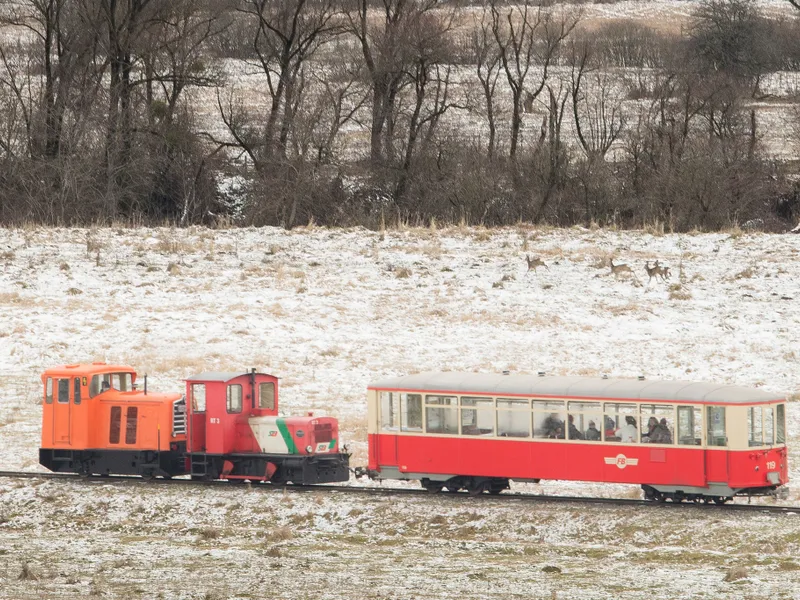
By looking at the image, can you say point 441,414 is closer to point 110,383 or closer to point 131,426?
point 131,426

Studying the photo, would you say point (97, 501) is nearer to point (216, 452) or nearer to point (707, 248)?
point (216, 452)

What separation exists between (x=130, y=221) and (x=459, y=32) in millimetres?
39689

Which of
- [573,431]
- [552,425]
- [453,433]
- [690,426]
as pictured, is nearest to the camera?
[690,426]

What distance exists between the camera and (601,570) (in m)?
17.4

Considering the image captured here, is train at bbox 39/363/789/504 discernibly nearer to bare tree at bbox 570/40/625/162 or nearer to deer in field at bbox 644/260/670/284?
deer in field at bbox 644/260/670/284

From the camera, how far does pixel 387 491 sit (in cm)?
2273

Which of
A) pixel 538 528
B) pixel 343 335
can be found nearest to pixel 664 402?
pixel 538 528

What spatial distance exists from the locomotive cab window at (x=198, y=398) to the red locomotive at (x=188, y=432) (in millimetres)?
19

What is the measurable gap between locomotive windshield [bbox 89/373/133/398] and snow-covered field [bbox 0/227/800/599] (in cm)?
237

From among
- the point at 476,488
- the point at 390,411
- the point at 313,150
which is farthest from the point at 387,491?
the point at 313,150

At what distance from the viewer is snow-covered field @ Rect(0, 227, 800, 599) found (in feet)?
56.9

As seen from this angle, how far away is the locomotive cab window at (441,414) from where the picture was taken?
22.5 metres

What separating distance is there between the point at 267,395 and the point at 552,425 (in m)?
5.92

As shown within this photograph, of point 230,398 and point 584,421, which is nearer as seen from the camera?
point 584,421
